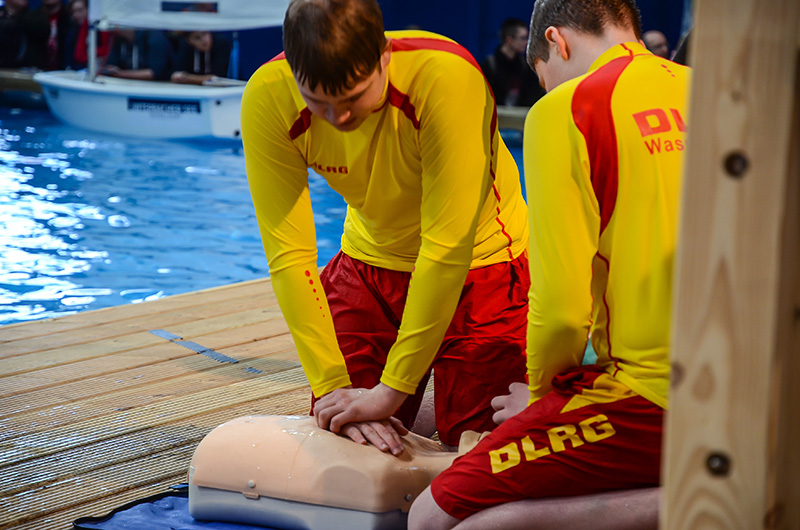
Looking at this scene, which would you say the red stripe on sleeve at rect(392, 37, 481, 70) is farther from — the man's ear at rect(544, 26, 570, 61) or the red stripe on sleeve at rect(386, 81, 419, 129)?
the man's ear at rect(544, 26, 570, 61)

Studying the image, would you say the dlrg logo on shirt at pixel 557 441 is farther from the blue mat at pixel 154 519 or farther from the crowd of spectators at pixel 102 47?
the crowd of spectators at pixel 102 47

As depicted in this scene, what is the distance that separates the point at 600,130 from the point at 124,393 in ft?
6.45

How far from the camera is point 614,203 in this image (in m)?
1.46

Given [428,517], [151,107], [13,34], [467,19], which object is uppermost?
[467,19]

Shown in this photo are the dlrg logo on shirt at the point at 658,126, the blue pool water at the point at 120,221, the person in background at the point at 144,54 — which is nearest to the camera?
the dlrg logo on shirt at the point at 658,126

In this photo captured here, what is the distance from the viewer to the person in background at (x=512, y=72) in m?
10.1

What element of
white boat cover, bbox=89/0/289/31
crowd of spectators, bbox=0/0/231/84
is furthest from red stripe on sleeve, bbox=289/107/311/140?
crowd of spectators, bbox=0/0/231/84

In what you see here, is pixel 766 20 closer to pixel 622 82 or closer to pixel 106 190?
pixel 622 82

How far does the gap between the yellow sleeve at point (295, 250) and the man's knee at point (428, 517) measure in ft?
1.49

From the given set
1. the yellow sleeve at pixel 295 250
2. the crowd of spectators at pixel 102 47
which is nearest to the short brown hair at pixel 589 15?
the yellow sleeve at pixel 295 250

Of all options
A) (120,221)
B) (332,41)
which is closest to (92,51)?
(120,221)

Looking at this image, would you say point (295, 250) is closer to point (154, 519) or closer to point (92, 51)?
point (154, 519)

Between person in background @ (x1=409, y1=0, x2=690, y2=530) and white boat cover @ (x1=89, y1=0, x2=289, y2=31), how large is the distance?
909 centimetres

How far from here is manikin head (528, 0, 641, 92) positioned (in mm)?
1607
